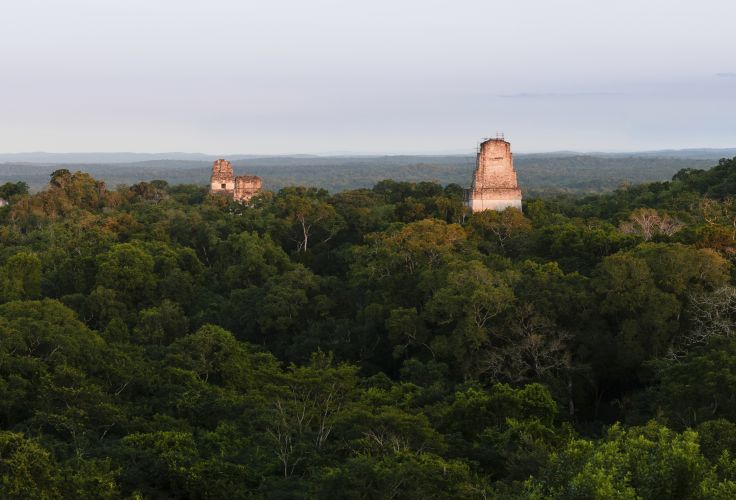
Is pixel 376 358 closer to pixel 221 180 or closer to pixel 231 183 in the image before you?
pixel 231 183

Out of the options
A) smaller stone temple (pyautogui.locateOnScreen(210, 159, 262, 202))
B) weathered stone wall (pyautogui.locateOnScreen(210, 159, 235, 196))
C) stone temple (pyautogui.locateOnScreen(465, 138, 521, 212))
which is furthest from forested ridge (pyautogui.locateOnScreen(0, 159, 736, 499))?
weathered stone wall (pyautogui.locateOnScreen(210, 159, 235, 196))

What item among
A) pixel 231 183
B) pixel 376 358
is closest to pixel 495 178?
pixel 376 358

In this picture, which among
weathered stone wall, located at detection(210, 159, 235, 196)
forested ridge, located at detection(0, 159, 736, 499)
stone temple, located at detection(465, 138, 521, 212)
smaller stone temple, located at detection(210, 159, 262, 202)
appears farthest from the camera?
weathered stone wall, located at detection(210, 159, 235, 196)

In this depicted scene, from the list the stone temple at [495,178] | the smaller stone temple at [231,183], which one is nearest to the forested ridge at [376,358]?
the stone temple at [495,178]

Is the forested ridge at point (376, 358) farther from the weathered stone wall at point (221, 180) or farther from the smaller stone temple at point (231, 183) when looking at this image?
the weathered stone wall at point (221, 180)

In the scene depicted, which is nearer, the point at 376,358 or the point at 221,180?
the point at 376,358

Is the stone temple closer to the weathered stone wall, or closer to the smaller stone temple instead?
the smaller stone temple
